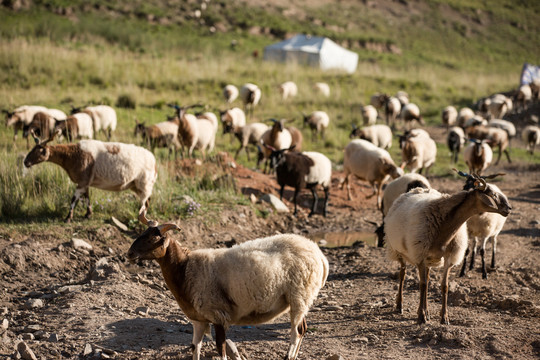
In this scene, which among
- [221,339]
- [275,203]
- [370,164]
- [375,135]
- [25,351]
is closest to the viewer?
[221,339]

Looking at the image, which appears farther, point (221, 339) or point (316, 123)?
point (316, 123)

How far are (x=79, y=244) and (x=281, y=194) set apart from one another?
19.7 ft

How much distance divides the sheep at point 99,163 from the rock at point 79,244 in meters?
1.06

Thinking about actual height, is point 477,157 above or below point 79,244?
above

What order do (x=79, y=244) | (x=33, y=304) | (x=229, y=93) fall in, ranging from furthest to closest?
(x=229, y=93) → (x=79, y=244) → (x=33, y=304)

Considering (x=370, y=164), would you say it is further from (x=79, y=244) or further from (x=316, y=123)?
(x=316, y=123)

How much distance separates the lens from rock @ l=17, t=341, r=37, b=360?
239 inches

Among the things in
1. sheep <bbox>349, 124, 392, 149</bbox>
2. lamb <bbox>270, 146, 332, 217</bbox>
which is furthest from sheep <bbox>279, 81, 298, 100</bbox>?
lamb <bbox>270, 146, 332, 217</bbox>

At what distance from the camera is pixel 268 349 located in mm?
6773

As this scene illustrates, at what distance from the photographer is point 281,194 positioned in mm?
14805

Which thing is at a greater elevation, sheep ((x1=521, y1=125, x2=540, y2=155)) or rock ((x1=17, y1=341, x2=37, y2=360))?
rock ((x1=17, y1=341, x2=37, y2=360))

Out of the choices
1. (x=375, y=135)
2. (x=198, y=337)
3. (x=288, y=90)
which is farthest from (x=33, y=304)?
(x=288, y=90)

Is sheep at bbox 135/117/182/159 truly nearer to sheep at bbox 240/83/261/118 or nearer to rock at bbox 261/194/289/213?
rock at bbox 261/194/289/213

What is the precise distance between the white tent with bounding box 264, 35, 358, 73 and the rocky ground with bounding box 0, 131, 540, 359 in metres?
31.6
